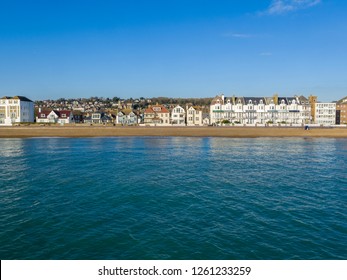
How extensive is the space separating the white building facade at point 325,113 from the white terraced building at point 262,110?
8.88m

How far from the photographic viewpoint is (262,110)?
104562mm

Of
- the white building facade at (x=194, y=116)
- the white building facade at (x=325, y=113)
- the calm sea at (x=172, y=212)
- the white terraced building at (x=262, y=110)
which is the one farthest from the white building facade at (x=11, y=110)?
the white building facade at (x=325, y=113)

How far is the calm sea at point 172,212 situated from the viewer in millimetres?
10695

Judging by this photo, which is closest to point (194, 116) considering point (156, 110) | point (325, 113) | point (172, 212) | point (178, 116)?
point (178, 116)

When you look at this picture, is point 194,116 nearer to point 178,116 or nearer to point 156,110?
point 178,116

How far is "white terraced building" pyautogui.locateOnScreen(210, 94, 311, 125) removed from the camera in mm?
103875

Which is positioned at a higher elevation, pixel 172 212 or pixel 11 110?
pixel 11 110

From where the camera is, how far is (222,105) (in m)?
106

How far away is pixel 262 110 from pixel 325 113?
2634cm

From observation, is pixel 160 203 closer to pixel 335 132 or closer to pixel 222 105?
pixel 335 132

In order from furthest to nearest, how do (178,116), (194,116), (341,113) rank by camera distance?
(341,113)
(194,116)
(178,116)

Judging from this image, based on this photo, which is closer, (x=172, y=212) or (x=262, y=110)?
(x=172, y=212)
